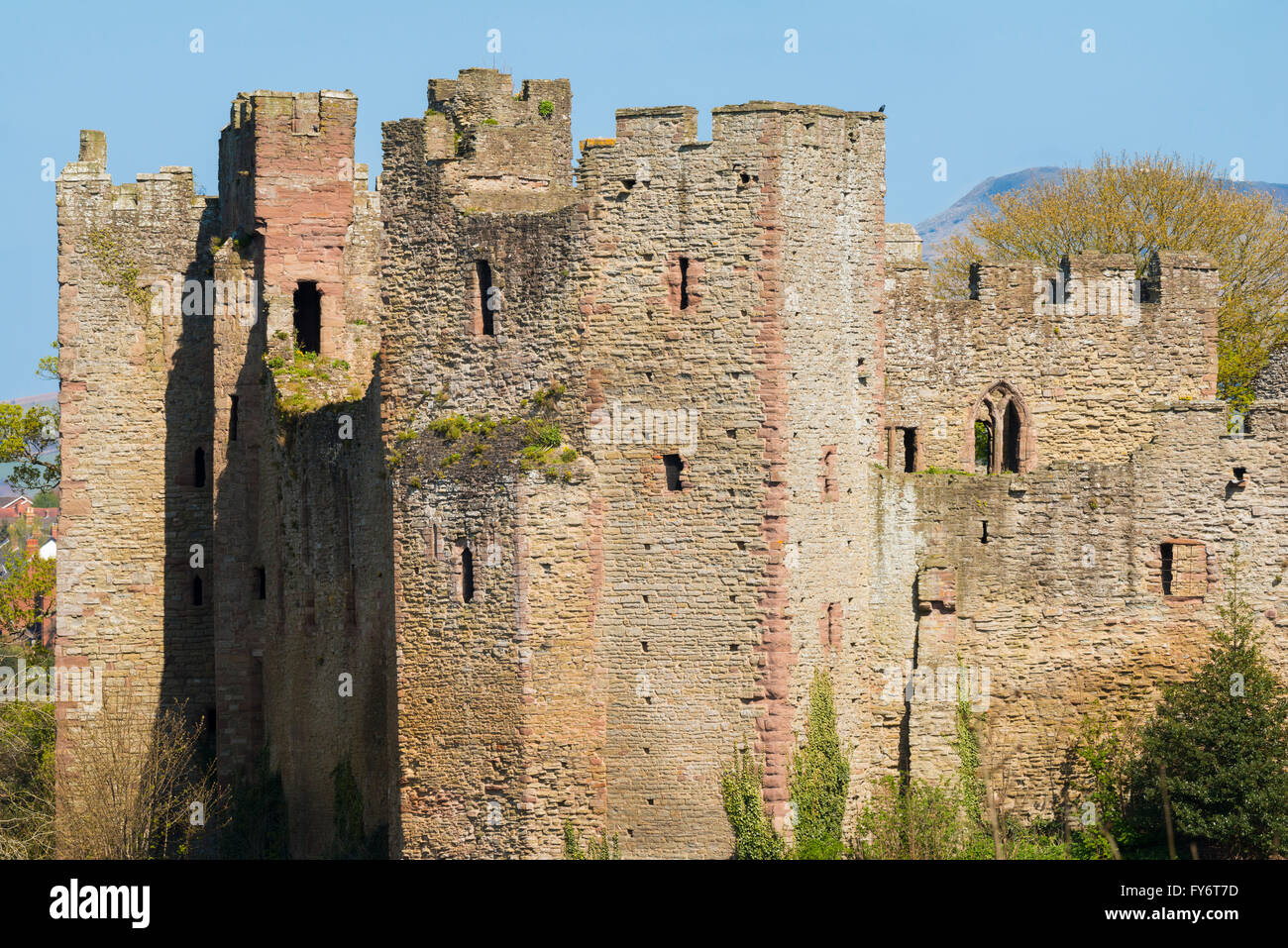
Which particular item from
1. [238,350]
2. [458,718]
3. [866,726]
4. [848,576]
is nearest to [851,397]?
[848,576]

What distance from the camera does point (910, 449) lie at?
43.2 meters

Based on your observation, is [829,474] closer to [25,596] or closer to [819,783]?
[819,783]

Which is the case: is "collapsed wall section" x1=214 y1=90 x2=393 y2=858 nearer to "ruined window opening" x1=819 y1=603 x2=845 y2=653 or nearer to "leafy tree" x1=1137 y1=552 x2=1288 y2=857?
"ruined window opening" x1=819 y1=603 x2=845 y2=653

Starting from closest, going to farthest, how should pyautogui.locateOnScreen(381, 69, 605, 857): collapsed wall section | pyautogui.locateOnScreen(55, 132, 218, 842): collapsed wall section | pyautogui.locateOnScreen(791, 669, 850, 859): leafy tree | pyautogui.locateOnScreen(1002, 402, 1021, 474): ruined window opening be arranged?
pyautogui.locateOnScreen(381, 69, 605, 857): collapsed wall section
pyautogui.locateOnScreen(791, 669, 850, 859): leafy tree
pyautogui.locateOnScreen(1002, 402, 1021, 474): ruined window opening
pyautogui.locateOnScreen(55, 132, 218, 842): collapsed wall section

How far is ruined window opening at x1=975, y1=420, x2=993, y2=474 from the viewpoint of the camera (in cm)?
4481

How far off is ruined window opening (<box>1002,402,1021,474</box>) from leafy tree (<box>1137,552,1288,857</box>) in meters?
4.98

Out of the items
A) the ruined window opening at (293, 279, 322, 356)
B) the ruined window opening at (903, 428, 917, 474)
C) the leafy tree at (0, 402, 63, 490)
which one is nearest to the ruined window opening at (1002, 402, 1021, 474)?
the ruined window opening at (903, 428, 917, 474)

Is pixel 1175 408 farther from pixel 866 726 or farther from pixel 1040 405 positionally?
pixel 866 726

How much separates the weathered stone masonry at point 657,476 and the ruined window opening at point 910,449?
18.9 inches

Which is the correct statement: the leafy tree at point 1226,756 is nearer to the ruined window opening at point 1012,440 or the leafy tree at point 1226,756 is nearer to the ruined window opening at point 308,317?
the ruined window opening at point 1012,440

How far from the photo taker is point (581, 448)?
3791cm

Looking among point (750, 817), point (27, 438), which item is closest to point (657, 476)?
point (750, 817)
